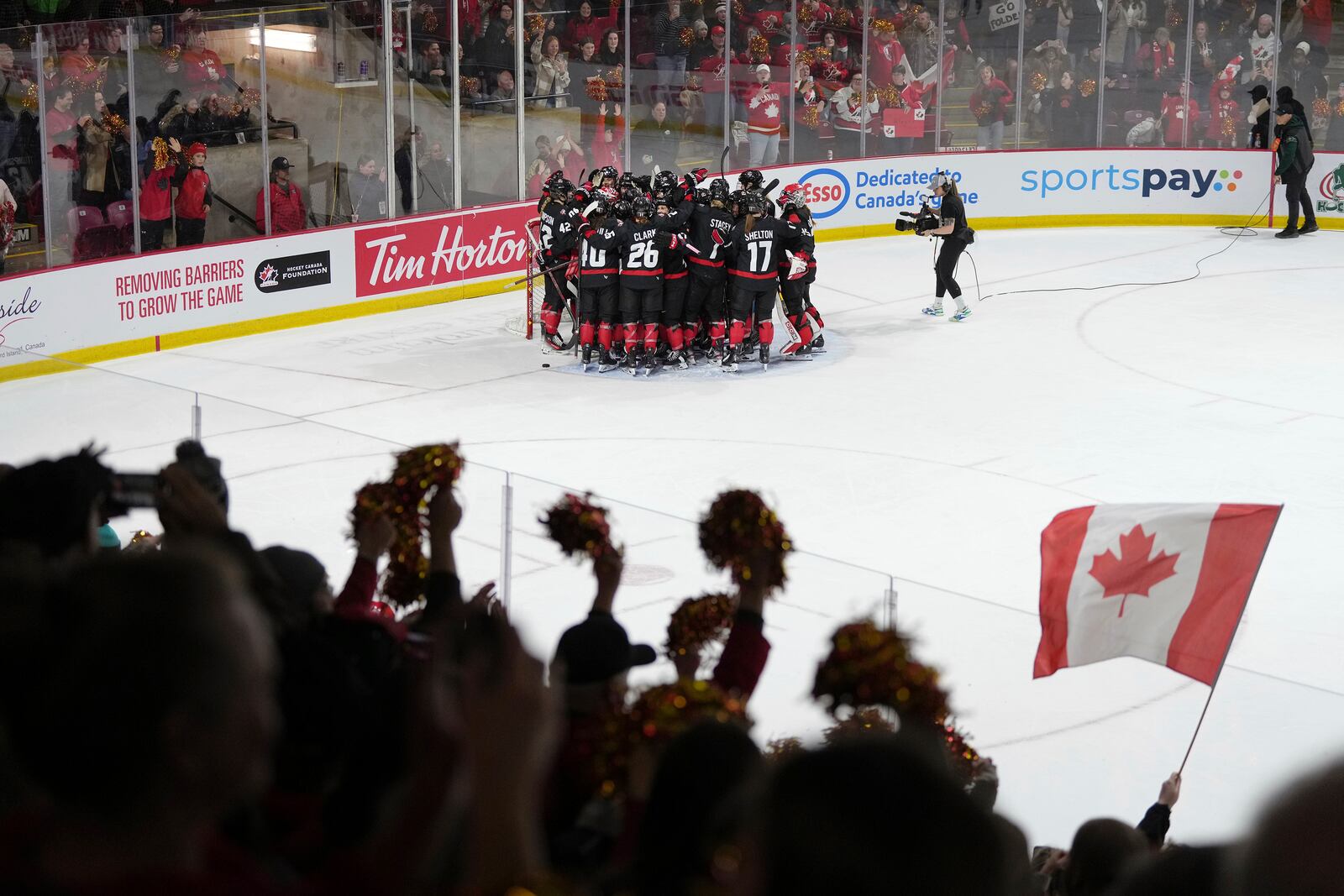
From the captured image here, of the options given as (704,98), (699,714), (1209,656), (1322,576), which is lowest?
(1322,576)

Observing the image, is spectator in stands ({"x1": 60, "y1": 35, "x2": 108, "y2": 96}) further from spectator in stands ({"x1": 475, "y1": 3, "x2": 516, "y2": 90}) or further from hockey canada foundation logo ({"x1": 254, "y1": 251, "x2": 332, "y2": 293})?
spectator in stands ({"x1": 475, "y1": 3, "x2": 516, "y2": 90})

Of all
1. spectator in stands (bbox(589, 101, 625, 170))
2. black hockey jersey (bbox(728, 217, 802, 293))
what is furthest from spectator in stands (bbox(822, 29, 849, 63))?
black hockey jersey (bbox(728, 217, 802, 293))

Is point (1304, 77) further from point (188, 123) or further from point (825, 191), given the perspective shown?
point (188, 123)

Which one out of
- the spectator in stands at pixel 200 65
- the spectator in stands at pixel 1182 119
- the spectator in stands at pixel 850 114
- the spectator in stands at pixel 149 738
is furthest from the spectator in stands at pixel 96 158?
the spectator in stands at pixel 1182 119

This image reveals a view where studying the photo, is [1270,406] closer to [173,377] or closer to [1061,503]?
[1061,503]

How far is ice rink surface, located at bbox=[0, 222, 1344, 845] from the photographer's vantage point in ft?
15.3

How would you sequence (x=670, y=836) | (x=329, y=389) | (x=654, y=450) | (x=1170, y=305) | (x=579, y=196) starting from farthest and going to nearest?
(x=1170, y=305) < (x=579, y=196) < (x=329, y=389) < (x=654, y=450) < (x=670, y=836)

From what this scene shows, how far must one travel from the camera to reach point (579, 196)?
1324cm

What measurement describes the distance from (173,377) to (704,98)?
878 cm

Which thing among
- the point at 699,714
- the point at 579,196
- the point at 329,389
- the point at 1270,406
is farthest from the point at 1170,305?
the point at 699,714

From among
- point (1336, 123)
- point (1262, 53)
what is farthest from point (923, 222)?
point (1262, 53)

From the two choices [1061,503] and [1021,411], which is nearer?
[1061,503]

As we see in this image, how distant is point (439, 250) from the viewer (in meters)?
15.9

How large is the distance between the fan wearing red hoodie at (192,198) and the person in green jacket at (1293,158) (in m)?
12.9
